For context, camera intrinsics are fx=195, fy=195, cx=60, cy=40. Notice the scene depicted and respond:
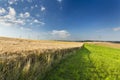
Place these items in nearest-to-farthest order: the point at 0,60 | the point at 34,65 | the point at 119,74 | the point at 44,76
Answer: the point at 0,60
the point at 34,65
the point at 44,76
the point at 119,74

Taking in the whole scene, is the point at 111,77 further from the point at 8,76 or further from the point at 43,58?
the point at 8,76

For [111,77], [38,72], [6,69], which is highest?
[6,69]

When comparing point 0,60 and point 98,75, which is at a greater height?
point 0,60

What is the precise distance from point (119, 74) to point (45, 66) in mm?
5745

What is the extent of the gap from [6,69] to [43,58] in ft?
15.6

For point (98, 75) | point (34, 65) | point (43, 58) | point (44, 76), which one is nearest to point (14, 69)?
point (34, 65)

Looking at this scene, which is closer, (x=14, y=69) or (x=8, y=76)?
(x=8, y=76)

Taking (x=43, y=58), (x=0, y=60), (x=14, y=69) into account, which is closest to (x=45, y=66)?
(x=43, y=58)

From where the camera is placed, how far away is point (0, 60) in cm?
613

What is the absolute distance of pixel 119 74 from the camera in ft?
43.7

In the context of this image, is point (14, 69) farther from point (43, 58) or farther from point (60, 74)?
point (60, 74)

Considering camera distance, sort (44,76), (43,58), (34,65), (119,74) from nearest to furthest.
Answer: (34,65) → (44,76) → (43,58) → (119,74)

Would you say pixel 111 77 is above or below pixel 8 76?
below

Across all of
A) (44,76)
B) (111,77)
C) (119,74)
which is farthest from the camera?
(119,74)
